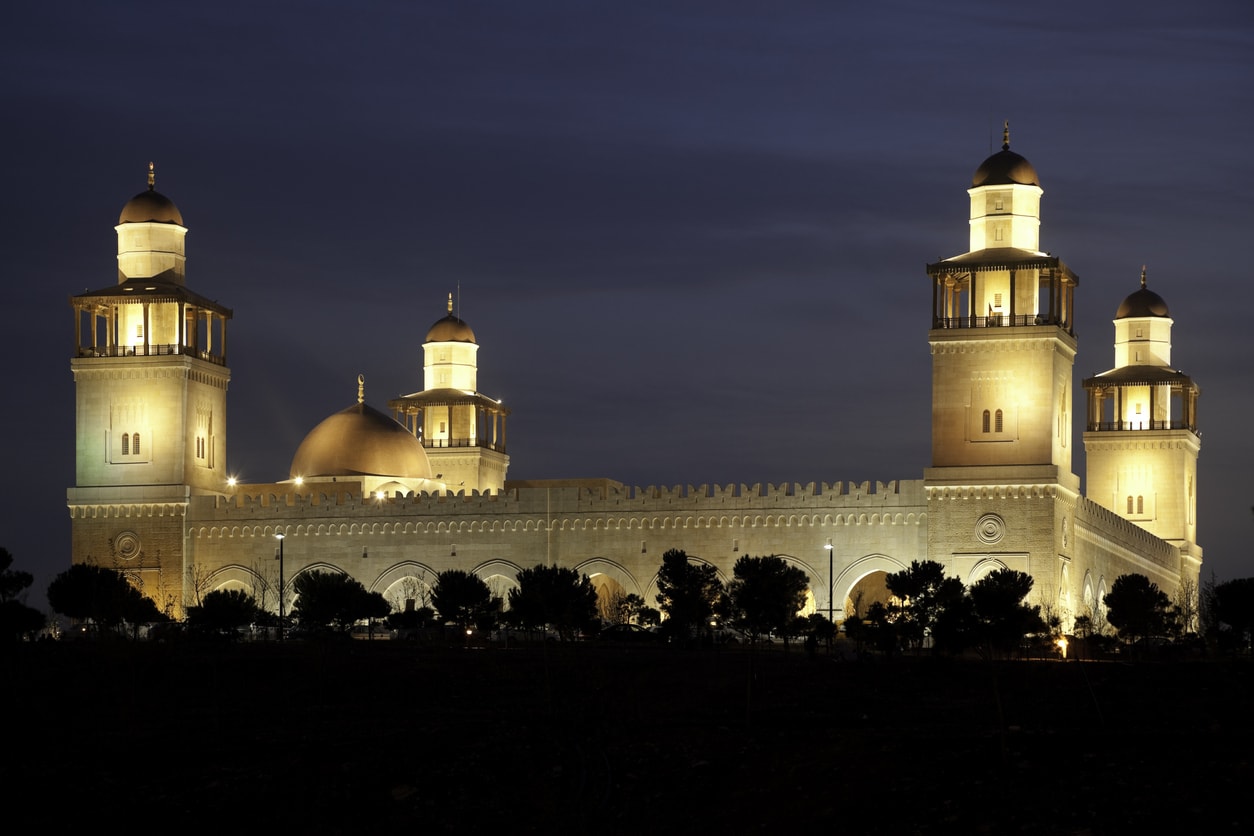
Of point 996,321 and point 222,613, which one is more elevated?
point 996,321

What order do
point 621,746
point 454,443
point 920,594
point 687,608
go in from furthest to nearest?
point 454,443 < point 920,594 < point 687,608 < point 621,746

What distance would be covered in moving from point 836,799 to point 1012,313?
29453mm

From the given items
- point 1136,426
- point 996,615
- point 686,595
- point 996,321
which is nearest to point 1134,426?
point 1136,426

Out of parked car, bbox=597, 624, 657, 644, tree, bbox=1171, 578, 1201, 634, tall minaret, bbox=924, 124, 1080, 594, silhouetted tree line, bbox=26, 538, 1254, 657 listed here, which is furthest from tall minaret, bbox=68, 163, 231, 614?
tree, bbox=1171, 578, 1201, 634

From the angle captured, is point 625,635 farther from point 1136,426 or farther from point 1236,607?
point 1136,426

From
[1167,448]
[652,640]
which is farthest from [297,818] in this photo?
[1167,448]

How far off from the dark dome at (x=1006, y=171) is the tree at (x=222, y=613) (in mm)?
21535

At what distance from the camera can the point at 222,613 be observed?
49.7 meters

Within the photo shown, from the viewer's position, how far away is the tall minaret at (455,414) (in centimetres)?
7450

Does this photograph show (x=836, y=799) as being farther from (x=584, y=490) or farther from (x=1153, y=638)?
(x=584, y=490)

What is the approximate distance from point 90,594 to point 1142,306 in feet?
126

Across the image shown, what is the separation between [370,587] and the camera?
6406 cm

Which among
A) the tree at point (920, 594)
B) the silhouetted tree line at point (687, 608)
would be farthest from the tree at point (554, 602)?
the tree at point (920, 594)

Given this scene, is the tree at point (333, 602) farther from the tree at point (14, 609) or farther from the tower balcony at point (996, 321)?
the tower balcony at point (996, 321)
